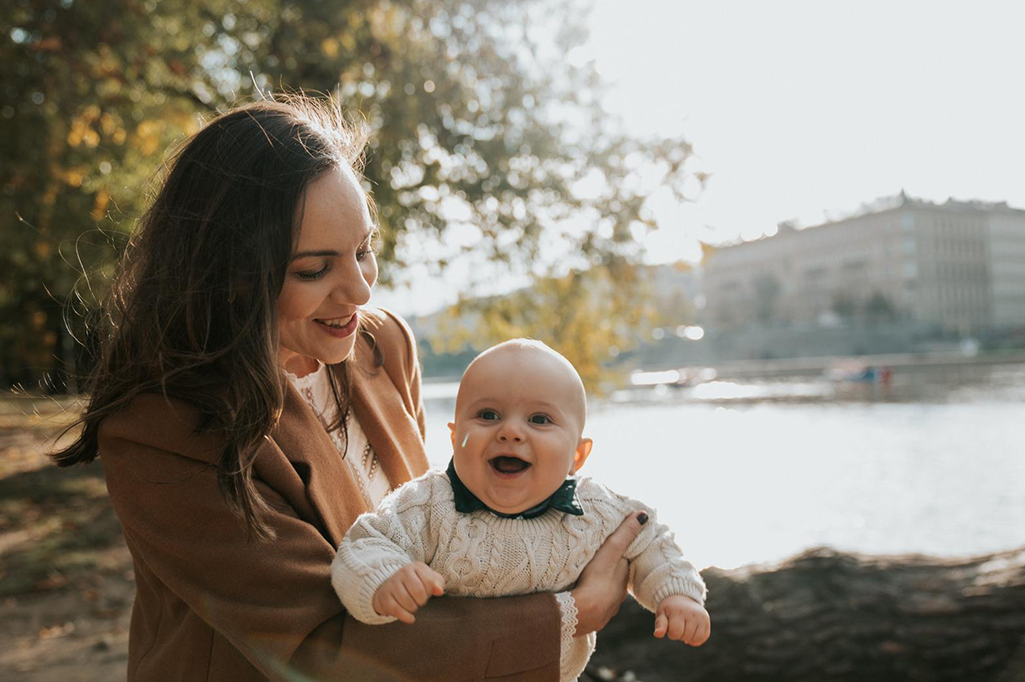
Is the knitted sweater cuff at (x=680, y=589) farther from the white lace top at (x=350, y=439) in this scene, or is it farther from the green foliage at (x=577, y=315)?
the green foliage at (x=577, y=315)

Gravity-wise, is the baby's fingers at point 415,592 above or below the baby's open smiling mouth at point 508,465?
below

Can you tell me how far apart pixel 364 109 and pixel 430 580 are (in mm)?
7861

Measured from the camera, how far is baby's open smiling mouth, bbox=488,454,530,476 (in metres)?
1.67

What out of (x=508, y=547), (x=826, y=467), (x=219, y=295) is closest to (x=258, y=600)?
(x=508, y=547)

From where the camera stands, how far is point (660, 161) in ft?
35.5

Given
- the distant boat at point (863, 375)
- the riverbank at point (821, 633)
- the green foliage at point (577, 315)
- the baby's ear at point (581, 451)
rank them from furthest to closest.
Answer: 1. the distant boat at point (863, 375)
2. the green foliage at point (577, 315)
3. the riverbank at point (821, 633)
4. the baby's ear at point (581, 451)

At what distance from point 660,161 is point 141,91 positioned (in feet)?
20.1

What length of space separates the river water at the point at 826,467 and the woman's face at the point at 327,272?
256 cm

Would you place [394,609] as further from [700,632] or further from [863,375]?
[863,375]

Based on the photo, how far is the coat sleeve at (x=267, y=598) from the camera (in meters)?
1.53

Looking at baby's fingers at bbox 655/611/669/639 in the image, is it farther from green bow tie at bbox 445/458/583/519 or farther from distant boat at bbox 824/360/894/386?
distant boat at bbox 824/360/894/386

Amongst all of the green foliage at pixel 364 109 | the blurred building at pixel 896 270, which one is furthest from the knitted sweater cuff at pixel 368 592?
the blurred building at pixel 896 270

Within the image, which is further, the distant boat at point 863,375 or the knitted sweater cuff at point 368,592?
the distant boat at point 863,375

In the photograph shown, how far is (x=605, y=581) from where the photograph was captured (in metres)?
1.68
